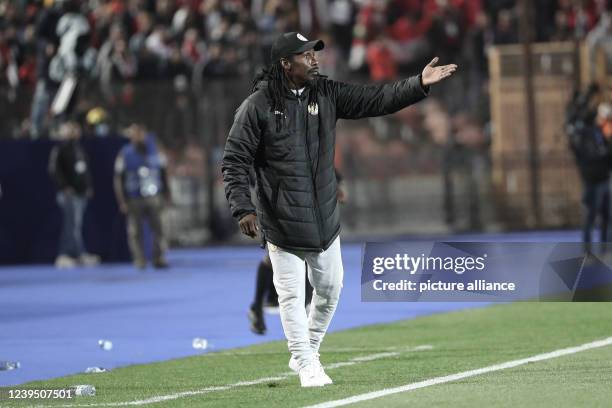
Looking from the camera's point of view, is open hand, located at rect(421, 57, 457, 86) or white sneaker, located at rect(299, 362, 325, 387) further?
white sneaker, located at rect(299, 362, 325, 387)

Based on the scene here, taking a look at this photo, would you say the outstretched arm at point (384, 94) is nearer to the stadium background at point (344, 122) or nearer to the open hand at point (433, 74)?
the open hand at point (433, 74)

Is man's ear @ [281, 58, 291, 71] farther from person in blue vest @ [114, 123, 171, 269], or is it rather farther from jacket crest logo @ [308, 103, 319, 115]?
person in blue vest @ [114, 123, 171, 269]

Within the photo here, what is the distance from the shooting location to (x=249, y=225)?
9.16 meters

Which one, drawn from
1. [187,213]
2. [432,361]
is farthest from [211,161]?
[432,361]

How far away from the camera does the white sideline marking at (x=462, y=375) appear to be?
8719 mm

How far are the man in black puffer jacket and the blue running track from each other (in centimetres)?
233

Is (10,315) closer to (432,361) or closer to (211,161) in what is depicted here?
(432,361)

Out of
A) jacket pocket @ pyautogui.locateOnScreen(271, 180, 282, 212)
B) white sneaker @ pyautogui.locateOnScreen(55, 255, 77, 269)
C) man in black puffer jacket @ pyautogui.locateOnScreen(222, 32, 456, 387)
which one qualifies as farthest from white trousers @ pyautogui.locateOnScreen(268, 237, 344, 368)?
white sneaker @ pyautogui.locateOnScreen(55, 255, 77, 269)

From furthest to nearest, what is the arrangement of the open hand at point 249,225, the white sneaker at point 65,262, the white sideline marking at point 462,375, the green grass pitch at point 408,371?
the white sneaker at point 65,262 < the open hand at point 249,225 < the green grass pitch at point 408,371 < the white sideline marking at point 462,375

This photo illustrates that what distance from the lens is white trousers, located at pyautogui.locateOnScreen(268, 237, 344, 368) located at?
9406 millimetres

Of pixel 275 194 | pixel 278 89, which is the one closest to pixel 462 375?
pixel 275 194

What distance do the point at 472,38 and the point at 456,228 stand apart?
12.1 feet

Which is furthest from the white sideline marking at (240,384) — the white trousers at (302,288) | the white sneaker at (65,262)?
the white sneaker at (65,262)

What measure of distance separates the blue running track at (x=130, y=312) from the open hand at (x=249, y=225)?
2397mm
